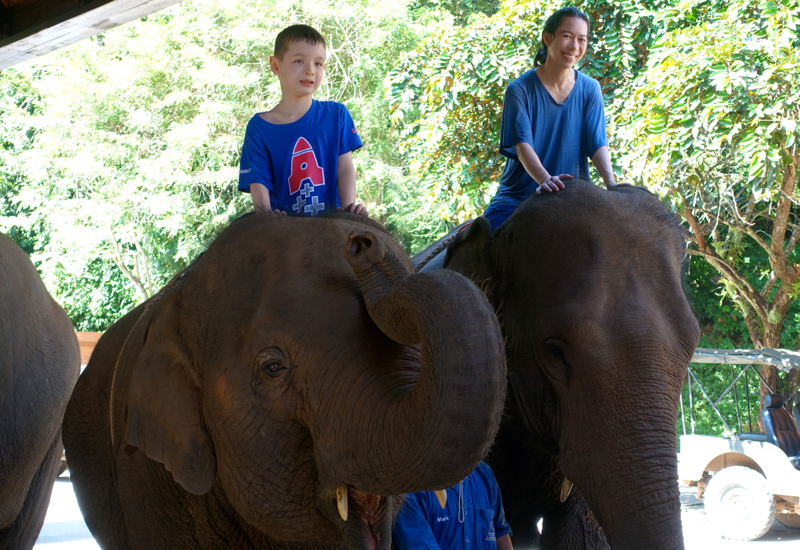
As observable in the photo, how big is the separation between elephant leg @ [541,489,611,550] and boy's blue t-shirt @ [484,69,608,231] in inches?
49.8

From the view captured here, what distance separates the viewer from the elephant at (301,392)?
1860 mm

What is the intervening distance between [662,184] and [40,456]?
715cm

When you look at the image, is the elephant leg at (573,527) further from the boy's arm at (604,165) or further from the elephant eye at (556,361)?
the boy's arm at (604,165)

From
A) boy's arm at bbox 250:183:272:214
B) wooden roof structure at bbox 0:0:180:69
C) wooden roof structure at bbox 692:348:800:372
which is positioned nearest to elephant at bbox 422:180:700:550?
boy's arm at bbox 250:183:272:214

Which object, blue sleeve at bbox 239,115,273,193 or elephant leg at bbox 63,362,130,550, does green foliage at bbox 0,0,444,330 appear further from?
elephant leg at bbox 63,362,130,550

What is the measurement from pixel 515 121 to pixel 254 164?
1083 mm

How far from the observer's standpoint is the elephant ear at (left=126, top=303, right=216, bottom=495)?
2.40 meters

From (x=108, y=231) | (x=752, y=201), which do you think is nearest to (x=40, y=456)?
(x=752, y=201)

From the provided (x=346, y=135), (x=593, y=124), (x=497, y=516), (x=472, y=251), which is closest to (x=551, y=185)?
(x=472, y=251)

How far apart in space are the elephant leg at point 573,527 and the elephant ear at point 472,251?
3.35ft

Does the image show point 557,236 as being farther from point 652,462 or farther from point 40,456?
point 40,456

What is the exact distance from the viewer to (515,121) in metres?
3.59

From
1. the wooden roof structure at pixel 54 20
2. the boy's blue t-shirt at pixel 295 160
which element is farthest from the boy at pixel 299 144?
Result: the wooden roof structure at pixel 54 20

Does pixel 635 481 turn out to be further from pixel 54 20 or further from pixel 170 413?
pixel 54 20
